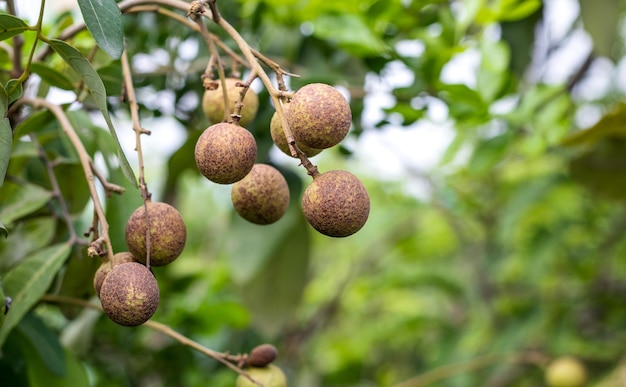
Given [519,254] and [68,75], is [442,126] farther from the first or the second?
[519,254]

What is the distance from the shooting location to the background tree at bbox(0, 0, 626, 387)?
670 millimetres

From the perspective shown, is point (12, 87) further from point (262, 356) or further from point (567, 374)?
point (567, 374)

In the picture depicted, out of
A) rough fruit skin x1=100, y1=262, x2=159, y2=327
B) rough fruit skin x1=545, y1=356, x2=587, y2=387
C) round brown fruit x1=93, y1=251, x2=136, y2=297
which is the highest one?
rough fruit skin x1=545, y1=356, x2=587, y2=387

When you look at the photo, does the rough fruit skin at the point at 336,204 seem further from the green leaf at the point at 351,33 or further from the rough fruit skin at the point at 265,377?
the green leaf at the point at 351,33

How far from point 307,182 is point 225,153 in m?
0.82

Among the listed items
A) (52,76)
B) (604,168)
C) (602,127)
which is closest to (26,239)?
(52,76)

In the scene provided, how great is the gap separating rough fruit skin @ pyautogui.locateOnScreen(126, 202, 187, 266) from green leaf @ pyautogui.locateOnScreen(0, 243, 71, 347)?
0.13m

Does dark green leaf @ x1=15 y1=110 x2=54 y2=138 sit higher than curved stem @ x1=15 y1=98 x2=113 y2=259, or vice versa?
dark green leaf @ x1=15 y1=110 x2=54 y2=138

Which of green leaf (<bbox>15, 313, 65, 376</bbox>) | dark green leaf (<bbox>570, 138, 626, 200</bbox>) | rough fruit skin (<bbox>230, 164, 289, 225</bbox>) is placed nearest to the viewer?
rough fruit skin (<bbox>230, 164, 289, 225</bbox>)

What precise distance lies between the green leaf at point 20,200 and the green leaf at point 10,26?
0.67 feet

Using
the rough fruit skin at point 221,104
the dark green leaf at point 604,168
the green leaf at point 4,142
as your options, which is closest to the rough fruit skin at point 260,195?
the rough fruit skin at point 221,104

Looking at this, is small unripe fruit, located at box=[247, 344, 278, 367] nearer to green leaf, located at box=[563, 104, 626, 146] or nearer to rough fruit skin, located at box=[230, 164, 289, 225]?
rough fruit skin, located at box=[230, 164, 289, 225]

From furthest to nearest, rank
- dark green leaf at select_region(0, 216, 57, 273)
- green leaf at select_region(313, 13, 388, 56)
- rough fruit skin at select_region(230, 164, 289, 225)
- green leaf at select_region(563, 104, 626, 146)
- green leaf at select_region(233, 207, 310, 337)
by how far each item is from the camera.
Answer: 1. green leaf at select_region(233, 207, 310, 337)
2. green leaf at select_region(563, 104, 626, 146)
3. green leaf at select_region(313, 13, 388, 56)
4. dark green leaf at select_region(0, 216, 57, 273)
5. rough fruit skin at select_region(230, 164, 289, 225)

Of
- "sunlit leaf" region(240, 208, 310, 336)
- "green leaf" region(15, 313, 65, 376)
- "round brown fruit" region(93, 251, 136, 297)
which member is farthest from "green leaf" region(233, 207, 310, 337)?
"round brown fruit" region(93, 251, 136, 297)
